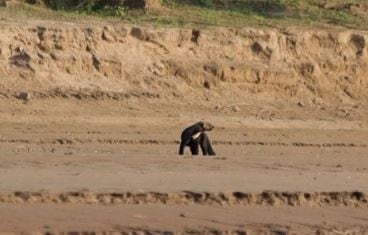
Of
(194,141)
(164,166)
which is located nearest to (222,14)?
(194,141)

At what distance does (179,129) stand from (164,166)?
6.29 metres

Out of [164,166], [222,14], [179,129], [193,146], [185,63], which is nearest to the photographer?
[164,166]

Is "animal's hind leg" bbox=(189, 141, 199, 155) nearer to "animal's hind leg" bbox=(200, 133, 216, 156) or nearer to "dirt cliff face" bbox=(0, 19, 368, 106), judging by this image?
"animal's hind leg" bbox=(200, 133, 216, 156)

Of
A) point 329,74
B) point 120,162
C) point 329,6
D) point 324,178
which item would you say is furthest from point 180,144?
point 329,6

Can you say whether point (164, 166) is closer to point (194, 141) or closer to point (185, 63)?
point (194, 141)

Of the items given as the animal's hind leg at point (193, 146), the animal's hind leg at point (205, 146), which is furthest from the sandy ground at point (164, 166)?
the animal's hind leg at point (193, 146)

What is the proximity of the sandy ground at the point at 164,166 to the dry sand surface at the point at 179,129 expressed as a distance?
25 mm

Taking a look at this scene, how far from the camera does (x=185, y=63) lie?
21391 mm

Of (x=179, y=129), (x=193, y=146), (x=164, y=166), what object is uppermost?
(x=164, y=166)

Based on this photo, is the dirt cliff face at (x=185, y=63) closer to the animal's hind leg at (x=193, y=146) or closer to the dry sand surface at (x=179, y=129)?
the dry sand surface at (x=179, y=129)

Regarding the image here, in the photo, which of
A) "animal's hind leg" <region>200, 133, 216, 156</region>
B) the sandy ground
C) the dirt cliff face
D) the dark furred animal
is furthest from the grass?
"animal's hind leg" <region>200, 133, 216, 156</region>

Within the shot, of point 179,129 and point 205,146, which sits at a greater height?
point 205,146

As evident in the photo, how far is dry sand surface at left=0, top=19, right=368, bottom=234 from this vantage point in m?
9.82

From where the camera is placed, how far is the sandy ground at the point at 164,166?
373 inches
